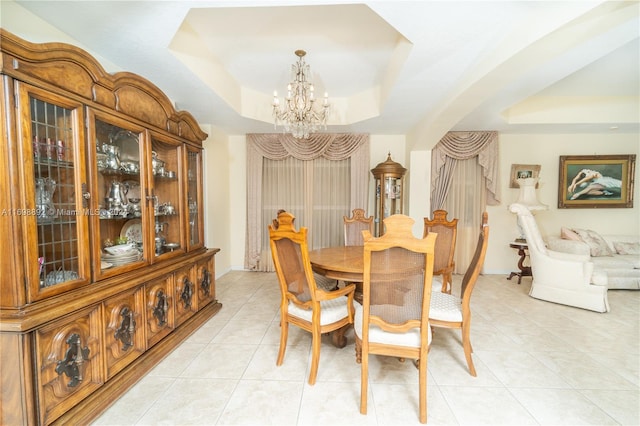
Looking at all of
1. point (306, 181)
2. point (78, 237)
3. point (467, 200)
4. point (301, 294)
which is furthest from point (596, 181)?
point (78, 237)

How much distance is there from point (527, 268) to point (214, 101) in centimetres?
501

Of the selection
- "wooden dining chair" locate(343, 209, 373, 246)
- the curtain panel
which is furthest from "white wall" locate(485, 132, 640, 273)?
"wooden dining chair" locate(343, 209, 373, 246)

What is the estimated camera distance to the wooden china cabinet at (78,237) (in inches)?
45.0

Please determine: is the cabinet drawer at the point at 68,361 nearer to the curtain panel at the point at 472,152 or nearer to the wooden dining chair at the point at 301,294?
the wooden dining chair at the point at 301,294

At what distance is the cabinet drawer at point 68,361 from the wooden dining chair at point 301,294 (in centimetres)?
109

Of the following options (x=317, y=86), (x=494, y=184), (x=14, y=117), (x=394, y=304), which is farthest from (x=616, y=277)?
(x=14, y=117)

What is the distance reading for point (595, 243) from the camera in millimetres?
3652

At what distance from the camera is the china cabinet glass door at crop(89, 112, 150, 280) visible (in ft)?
5.04

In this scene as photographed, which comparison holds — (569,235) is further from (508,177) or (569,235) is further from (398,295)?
(398,295)

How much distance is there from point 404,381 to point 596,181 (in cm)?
477

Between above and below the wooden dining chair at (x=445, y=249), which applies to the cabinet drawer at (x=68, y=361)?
below

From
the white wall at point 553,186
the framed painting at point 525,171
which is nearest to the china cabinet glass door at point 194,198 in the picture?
the white wall at point 553,186

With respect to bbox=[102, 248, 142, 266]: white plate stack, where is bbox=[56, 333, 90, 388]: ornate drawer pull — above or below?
below

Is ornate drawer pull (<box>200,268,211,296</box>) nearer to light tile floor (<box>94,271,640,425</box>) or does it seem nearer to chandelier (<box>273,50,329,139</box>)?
light tile floor (<box>94,271,640,425</box>)
